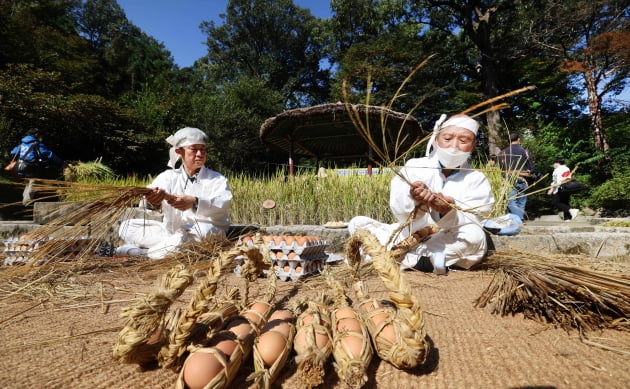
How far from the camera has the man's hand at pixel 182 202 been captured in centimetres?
267

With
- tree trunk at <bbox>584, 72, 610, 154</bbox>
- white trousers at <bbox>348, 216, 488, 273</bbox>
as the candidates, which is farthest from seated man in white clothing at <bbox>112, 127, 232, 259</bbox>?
tree trunk at <bbox>584, 72, 610, 154</bbox>

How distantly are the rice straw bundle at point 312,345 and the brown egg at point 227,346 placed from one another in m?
0.18

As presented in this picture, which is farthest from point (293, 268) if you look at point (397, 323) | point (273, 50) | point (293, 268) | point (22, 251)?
point (273, 50)

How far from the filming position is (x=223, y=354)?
83 cm

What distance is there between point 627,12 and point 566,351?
15183mm

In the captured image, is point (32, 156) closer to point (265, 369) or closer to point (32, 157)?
point (32, 157)

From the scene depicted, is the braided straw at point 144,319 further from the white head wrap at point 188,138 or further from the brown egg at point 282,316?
the white head wrap at point 188,138

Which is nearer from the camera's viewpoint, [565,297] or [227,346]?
[227,346]

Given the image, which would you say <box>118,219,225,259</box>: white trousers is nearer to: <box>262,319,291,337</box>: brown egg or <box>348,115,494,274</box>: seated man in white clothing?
<box>348,115,494,274</box>: seated man in white clothing

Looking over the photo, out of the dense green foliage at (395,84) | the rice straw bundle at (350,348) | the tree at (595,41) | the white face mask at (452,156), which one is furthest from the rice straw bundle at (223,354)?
the tree at (595,41)

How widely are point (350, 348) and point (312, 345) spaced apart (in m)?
0.12

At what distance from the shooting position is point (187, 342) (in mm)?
891

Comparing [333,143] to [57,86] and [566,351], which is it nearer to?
[566,351]

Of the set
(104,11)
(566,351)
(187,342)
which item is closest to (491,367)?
(566,351)
